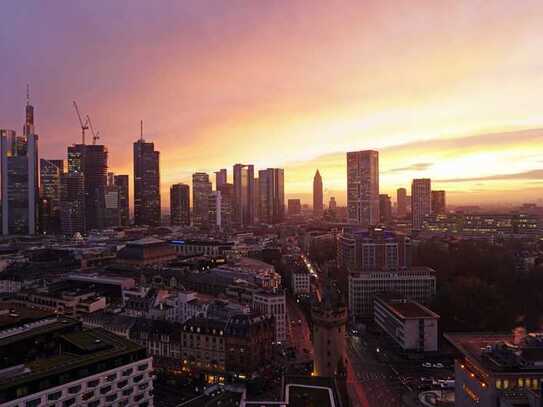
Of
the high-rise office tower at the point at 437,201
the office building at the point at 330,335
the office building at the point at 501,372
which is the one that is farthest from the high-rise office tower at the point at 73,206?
the office building at the point at 501,372

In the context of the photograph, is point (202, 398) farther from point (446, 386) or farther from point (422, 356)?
point (422, 356)

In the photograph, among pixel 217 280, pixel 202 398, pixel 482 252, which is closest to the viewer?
pixel 202 398

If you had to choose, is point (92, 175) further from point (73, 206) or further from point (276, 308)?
point (276, 308)

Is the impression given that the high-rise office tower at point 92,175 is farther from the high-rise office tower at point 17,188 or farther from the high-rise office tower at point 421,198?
the high-rise office tower at point 421,198

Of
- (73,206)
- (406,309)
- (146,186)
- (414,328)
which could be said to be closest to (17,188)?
(73,206)

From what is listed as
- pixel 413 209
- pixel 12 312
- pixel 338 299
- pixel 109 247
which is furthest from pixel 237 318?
pixel 413 209

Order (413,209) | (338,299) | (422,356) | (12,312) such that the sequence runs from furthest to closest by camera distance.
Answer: (413,209) < (422,356) < (338,299) < (12,312)
